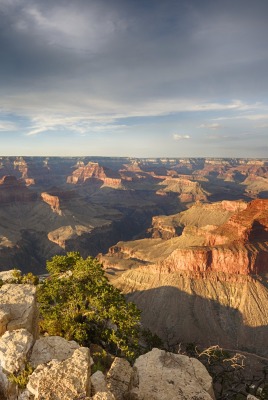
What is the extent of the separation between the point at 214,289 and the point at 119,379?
7992cm

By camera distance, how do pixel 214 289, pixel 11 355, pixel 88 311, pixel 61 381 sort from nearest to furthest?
pixel 61 381, pixel 11 355, pixel 88 311, pixel 214 289

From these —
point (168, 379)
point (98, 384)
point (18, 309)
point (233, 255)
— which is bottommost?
point (233, 255)

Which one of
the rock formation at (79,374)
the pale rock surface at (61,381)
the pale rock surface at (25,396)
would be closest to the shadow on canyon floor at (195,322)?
the rock formation at (79,374)

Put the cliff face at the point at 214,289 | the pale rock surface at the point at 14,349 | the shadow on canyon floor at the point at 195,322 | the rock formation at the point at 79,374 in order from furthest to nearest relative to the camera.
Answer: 1. the cliff face at the point at 214,289
2. the shadow on canyon floor at the point at 195,322
3. the pale rock surface at the point at 14,349
4. the rock formation at the point at 79,374

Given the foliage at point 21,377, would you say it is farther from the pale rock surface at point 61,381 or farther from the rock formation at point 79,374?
the pale rock surface at point 61,381

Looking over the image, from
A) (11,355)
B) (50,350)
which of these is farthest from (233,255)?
(11,355)

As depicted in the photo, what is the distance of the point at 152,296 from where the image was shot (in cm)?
10006

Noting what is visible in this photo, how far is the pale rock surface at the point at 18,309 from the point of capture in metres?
26.8

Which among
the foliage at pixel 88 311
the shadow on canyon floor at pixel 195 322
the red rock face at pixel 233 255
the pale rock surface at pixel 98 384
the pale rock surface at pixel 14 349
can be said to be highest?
the pale rock surface at pixel 14 349

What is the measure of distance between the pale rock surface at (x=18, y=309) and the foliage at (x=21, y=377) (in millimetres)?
5797

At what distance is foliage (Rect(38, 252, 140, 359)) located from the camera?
37.8 meters

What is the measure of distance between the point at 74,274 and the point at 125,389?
19.9 m

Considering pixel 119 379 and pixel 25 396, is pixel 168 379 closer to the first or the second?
pixel 119 379

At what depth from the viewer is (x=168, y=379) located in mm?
26047
